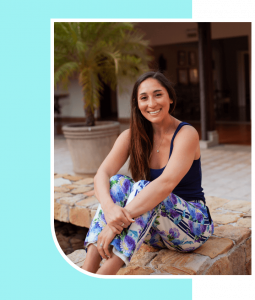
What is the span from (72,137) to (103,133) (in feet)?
1.36

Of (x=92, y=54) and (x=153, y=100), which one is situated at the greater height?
(x=92, y=54)

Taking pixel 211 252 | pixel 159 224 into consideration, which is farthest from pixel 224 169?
pixel 159 224

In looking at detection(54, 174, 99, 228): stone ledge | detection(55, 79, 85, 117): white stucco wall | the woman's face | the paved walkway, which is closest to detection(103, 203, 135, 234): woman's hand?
the woman's face

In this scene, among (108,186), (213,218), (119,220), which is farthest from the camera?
(213,218)

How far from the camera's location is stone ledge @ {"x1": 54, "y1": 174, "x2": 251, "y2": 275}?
5.86 ft

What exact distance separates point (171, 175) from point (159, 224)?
25 cm

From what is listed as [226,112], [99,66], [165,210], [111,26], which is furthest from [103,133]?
[226,112]

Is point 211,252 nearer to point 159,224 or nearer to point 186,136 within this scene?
point 159,224

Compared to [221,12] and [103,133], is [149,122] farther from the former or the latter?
[103,133]

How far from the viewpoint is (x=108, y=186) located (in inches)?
69.7

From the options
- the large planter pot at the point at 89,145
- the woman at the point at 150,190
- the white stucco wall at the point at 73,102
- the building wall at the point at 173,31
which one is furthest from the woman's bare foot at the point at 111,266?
the white stucco wall at the point at 73,102

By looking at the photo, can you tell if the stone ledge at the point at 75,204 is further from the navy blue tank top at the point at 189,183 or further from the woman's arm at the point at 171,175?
the woman's arm at the point at 171,175

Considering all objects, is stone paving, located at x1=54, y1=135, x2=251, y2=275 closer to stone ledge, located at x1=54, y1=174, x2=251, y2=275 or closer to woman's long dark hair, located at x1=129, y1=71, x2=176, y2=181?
stone ledge, located at x1=54, y1=174, x2=251, y2=275

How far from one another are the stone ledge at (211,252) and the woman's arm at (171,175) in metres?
0.42
